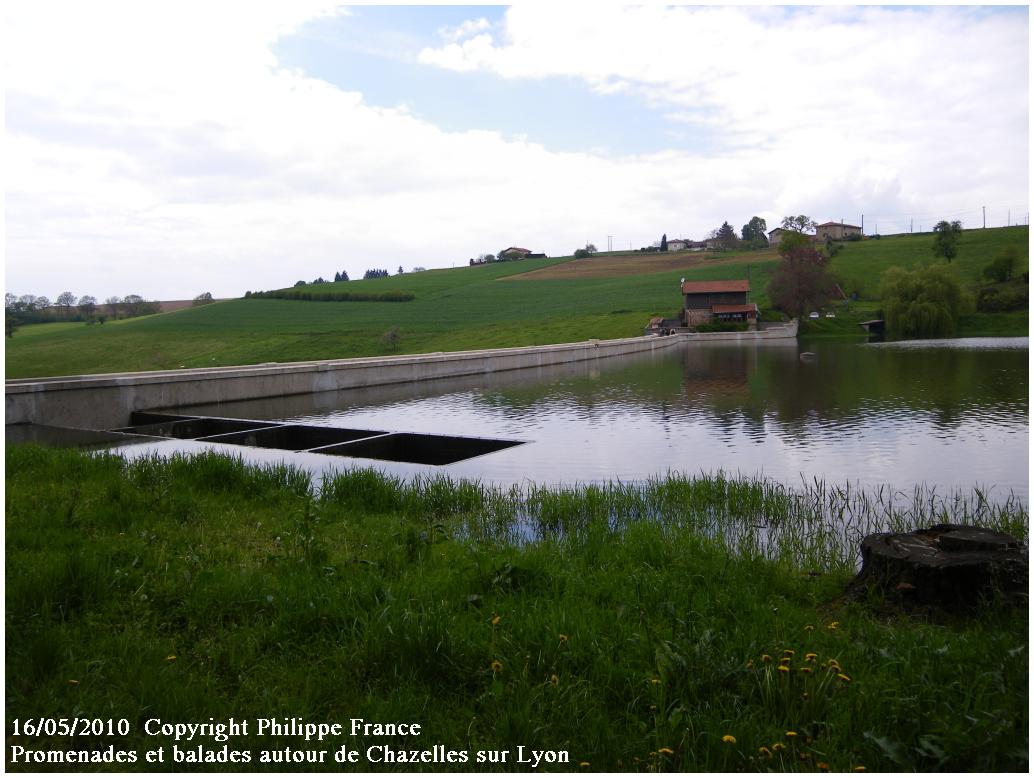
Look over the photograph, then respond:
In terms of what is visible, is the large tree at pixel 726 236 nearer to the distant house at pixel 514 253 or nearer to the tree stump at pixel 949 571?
the distant house at pixel 514 253

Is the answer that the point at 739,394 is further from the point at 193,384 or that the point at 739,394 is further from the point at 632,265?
the point at 632,265

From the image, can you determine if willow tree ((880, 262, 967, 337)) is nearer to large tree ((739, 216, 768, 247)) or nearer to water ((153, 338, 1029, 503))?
water ((153, 338, 1029, 503))

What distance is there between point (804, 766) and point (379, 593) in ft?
9.13

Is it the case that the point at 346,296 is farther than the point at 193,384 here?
Yes

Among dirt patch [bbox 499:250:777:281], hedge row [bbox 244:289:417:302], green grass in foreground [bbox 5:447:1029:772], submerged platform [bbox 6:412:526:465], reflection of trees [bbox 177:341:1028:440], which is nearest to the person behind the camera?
green grass in foreground [bbox 5:447:1029:772]

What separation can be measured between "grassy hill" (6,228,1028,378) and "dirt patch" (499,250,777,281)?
0.29 metres

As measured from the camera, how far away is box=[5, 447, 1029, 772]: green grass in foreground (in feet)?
11.4

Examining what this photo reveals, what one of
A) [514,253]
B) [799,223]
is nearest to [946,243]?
[799,223]

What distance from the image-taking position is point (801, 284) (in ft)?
282

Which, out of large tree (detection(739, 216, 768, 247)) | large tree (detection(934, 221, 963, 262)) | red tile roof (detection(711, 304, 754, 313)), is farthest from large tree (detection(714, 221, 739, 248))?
red tile roof (detection(711, 304, 754, 313))

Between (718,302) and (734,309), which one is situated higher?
(718,302)

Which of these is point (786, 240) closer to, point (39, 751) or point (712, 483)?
point (712, 483)

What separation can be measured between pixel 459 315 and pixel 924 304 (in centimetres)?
4574

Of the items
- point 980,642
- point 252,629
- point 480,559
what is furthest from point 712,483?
point 252,629
